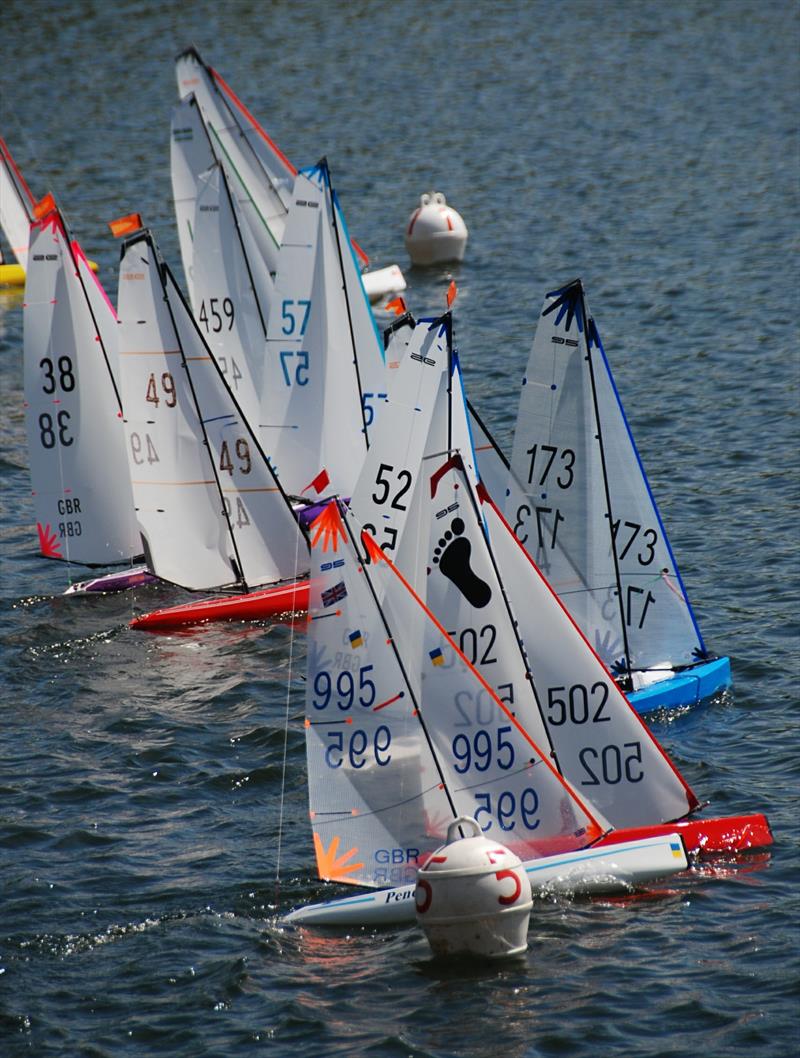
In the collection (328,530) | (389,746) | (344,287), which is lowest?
(389,746)

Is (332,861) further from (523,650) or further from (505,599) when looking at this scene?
(505,599)

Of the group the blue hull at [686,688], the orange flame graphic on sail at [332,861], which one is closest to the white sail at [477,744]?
the orange flame graphic on sail at [332,861]

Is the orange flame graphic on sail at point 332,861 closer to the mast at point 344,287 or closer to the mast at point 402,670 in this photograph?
the mast at point 402,670

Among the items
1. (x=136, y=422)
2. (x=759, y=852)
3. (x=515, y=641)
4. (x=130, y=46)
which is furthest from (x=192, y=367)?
(x=130, y=46)

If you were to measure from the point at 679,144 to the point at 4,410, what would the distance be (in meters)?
24.4

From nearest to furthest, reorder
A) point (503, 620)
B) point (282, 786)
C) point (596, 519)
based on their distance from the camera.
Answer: point (503, 620) → point (282, 786) → point (596, 519)

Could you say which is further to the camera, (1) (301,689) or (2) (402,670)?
(1) (301,689)

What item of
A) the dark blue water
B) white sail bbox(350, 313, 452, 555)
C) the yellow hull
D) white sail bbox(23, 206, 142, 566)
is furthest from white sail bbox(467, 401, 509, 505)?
the yellow hull

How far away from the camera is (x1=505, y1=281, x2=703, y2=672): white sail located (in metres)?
18.0

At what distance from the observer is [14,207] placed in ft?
130

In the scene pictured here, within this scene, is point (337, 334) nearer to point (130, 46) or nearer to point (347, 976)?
point (347, 976)

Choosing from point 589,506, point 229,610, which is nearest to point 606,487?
point 589,506

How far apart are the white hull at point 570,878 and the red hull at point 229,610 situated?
784 centimetres

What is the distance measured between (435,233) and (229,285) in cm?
1377
